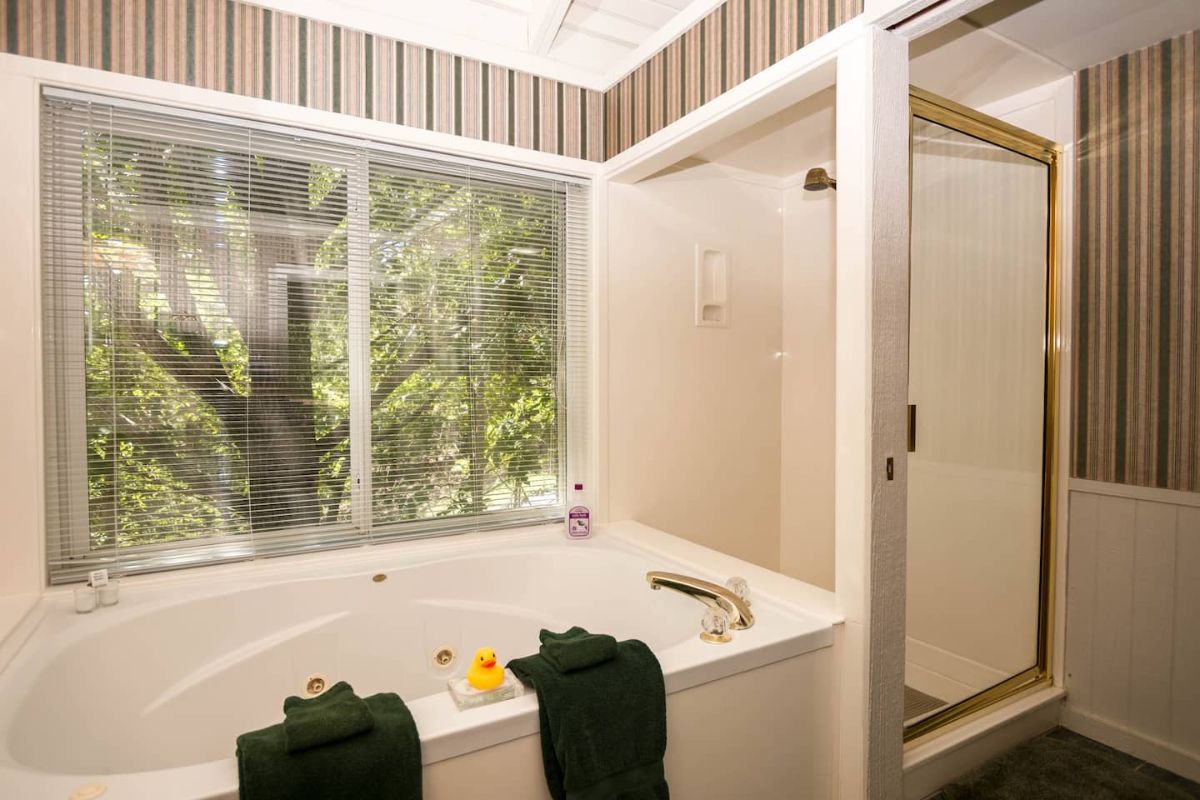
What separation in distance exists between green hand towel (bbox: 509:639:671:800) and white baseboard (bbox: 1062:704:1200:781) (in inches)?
72.4

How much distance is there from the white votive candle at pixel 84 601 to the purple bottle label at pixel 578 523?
1.44m

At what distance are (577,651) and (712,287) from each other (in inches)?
78.8

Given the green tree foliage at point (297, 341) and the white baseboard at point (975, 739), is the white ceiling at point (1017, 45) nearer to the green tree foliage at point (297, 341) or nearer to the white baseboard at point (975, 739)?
the green tree foliage at point (297, 341)

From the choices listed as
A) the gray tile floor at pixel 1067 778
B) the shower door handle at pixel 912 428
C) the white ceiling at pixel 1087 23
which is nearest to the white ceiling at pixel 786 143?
the white ceiling at pixel 1087 23

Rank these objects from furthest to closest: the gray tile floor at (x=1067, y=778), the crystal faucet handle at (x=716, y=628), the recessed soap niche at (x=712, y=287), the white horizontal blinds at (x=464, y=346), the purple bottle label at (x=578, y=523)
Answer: the recessed soap niche at (x=712, y=287), the purple bottle label at (x=578, y=523), the white horizontal blinds at (x=464, y=346), the gray tile floor at (x=1067, y=778), the crystal faucet handle at (x=716, y=628)

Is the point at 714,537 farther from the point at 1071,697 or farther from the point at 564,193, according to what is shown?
the point at 564,193

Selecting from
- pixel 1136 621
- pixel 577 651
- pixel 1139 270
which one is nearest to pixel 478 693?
pixel 577 651

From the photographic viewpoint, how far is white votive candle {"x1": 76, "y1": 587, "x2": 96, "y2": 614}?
1.68m

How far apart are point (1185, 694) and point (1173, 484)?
673mm

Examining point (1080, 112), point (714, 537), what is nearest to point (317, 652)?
point (714, 537)

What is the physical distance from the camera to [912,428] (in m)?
1.95

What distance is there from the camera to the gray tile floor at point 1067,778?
6.27 ft

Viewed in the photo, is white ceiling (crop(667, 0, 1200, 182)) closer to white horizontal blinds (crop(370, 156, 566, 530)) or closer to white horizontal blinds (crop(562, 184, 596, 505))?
white horizontal blinds (crop(562, 184, 596, 505))

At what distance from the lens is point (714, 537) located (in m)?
2.98
